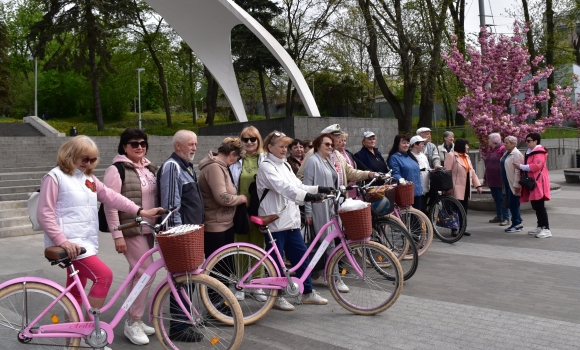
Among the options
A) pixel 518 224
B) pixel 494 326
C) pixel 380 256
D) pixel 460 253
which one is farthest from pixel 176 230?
pixel 518 224

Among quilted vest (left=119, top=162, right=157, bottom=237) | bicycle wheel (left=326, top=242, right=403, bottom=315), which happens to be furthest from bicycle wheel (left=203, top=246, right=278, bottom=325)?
quilted vest (left=119, top=162, right=157, bottom=237)

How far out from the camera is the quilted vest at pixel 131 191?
465cm

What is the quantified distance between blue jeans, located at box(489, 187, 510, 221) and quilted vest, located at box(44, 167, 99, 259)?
843 centimetres

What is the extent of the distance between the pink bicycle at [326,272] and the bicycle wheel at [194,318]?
0.82m

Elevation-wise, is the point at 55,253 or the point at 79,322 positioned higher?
the point at 55,253

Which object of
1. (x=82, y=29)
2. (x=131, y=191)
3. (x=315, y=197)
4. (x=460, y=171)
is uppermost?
(x=82, y=29)

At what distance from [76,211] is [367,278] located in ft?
8.41

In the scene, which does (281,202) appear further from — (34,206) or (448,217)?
(448,217)

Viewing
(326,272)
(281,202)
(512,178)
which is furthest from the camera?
(512,178)

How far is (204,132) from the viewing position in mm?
26656

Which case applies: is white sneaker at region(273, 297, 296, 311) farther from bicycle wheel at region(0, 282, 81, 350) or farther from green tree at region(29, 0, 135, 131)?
green tree at region(29, 0, 135, 131)

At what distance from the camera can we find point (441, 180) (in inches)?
342

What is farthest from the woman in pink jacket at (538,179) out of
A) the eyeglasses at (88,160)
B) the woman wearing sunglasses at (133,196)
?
the eyeglasses at (88,160)

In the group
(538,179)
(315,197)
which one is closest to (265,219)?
(315,197)
